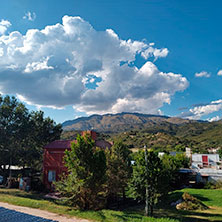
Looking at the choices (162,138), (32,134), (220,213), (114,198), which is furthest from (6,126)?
(162,138)

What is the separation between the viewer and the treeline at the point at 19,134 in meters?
34.3

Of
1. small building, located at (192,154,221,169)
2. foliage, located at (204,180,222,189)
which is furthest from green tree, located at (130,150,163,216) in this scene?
small building, located at (192,154,221,169)

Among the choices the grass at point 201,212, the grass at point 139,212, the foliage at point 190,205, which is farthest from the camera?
the foliage at point 190,205

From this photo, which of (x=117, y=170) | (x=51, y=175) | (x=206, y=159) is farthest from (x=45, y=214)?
(x=206, y=159)

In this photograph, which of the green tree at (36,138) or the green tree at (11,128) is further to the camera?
the green tree at (36,138)

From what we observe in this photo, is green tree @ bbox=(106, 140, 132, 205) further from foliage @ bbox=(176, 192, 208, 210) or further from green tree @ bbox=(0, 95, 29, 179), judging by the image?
green tree @ bbox=(0, 95, 29, 179)

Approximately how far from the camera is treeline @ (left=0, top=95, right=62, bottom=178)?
113 ft

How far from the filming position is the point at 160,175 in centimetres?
1792

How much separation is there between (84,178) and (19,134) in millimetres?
23973

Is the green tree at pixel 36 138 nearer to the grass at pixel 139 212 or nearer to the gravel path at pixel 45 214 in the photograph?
the grass at pixel 139 212

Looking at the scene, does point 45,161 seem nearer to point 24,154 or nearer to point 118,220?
point 24,154

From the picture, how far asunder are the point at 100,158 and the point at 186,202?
589 inches

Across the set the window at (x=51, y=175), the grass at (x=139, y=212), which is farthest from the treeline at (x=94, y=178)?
the window at (x=51, y=175)

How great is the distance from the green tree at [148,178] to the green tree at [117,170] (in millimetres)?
5376
